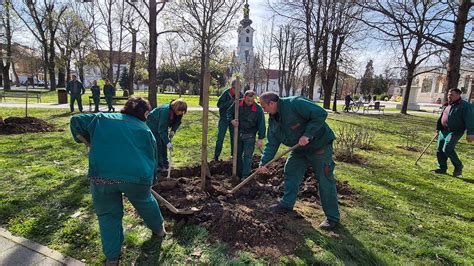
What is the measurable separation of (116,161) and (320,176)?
238 centimetres

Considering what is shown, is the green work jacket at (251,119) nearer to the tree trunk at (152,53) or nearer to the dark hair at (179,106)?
the dark hair at (179,106)

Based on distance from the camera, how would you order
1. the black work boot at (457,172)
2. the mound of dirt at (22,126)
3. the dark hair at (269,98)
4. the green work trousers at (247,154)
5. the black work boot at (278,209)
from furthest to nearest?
1. the mound of dirt at (22,126)
2. the black work boot at (457,172)
3. the green work trousers at (247,154)
4. the black work boot at (278,209)
5. the dark hair at (269,98)

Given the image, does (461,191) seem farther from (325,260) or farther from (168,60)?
(168,60)

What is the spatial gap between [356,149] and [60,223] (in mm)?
7835

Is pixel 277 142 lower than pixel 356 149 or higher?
higher

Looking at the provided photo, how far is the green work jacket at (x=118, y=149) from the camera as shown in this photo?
2613 mm

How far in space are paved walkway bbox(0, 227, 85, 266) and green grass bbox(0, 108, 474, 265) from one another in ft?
0.30

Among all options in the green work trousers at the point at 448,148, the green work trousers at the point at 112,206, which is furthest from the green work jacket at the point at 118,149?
the green work trousers at the point at 448,148

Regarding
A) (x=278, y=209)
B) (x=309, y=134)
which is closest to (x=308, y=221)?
(x=278, y=209)

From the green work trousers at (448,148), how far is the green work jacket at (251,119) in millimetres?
4393

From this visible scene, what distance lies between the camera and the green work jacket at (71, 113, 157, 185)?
8.57 feet

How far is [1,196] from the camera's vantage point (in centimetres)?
428


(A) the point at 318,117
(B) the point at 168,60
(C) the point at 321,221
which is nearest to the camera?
(A) the point at 318,117

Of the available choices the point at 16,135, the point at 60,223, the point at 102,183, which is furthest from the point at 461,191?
the point at 16,135
